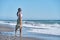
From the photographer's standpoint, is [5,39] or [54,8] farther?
[54,8]

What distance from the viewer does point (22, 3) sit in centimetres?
414

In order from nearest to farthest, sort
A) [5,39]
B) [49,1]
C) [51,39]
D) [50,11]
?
[5,39]
[51,39]
[49,1]
[50,11]

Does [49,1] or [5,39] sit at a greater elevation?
[49,1]

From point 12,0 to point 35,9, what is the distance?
64 centimetres

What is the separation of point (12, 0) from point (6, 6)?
0.38m

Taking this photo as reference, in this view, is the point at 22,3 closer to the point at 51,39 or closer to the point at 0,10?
the point at 0,10

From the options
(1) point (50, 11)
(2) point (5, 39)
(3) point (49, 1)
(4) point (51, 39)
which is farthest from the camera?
(1) point (50, 11)

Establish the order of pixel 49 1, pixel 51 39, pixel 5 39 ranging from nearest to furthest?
1. pixel 5 39
2. pixel 51 39
3. pixel 49 1

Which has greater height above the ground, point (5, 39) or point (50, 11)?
point (50, 11)

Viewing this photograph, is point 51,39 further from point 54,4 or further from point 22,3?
point 22,3

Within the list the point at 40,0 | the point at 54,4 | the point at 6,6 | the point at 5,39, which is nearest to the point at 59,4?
the point at 54,4

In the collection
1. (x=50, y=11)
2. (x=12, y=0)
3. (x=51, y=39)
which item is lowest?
(x=51, y=39)

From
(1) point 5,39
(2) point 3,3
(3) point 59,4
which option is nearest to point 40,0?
(3) point 59,4

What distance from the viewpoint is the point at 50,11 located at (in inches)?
170
